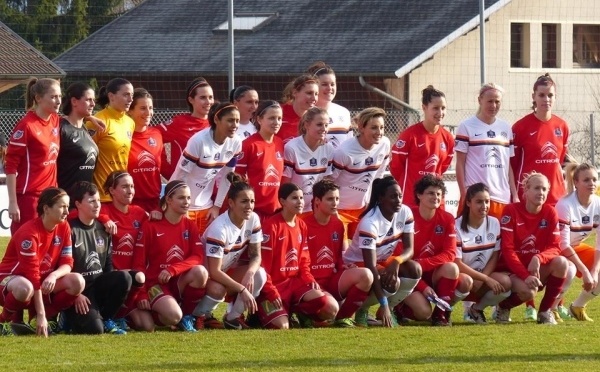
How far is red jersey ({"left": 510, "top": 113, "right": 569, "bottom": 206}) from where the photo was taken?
9.93 m

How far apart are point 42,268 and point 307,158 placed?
7.07ft

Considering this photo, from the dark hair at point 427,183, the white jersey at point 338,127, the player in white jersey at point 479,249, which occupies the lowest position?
the player in white jersey at point 479,249

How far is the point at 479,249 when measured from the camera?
30.5ft

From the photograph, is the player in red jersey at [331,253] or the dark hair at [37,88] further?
the player in red jersey at [331,253]

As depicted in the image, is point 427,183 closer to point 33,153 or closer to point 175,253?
point 175,253

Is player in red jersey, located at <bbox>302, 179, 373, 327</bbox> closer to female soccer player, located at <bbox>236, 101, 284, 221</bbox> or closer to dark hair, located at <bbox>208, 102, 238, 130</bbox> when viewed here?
female soccer player, located at <bbox>236, 101, 284, 221</bbox>

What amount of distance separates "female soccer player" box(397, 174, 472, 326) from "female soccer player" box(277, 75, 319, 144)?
3.40 feet

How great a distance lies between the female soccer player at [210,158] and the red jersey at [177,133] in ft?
0.97

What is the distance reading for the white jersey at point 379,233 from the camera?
8930 mm

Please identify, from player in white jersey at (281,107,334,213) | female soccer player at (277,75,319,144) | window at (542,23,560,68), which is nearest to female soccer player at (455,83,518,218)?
player in white jersey at (281,107,334,213)

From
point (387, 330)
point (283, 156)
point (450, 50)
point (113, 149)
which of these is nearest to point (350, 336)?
point (387, 330)

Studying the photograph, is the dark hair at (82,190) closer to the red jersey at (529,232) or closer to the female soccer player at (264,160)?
the female soccer player at (264,160)

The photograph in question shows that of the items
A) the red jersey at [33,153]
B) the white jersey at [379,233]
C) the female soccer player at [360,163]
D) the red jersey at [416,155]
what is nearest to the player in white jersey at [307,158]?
the female soccer player at [360,163]

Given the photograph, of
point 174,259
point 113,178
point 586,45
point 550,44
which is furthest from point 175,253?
point 586,45
